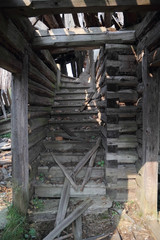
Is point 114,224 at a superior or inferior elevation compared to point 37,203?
inferior

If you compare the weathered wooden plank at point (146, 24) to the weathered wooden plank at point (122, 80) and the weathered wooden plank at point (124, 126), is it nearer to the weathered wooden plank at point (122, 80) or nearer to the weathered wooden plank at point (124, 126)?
the weathered wooden plank at point (122, 80)

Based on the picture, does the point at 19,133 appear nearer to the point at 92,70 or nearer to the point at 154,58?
the point at 154,58

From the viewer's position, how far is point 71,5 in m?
2.01

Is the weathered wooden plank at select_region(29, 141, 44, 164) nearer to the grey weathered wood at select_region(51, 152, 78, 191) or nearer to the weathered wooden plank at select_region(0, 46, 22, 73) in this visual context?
the grey weathered wood at select_region(51, 152, 78, 191)

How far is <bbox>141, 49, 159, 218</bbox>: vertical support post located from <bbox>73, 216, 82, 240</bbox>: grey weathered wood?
1315mm

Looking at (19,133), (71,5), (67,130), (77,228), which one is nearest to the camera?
(71,5)

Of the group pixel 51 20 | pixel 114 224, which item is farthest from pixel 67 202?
pixel 51 20

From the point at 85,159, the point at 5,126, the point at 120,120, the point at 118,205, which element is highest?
the point at 120,120

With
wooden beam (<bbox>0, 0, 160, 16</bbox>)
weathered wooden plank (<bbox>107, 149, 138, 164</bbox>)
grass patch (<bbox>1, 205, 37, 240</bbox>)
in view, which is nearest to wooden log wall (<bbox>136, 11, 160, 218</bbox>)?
weathered wooden plank (<bbox>107, 149, 138, 164</bbox>)

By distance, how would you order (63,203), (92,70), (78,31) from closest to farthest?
1. (78,31)
2. (63,203)
3. (92,70)

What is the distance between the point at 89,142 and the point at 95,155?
20.4 inches

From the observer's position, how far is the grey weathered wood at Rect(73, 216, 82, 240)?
114 inches

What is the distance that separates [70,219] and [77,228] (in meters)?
0.21

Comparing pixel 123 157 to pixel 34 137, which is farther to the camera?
pixel 34 137
